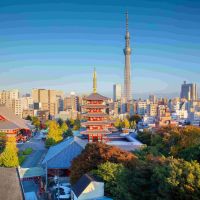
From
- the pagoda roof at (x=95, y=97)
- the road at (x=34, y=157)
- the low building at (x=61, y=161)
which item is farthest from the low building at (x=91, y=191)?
the pagoda roof at (x=95, y=97)

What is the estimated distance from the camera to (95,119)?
3384cm

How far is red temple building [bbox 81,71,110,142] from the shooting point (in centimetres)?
3331

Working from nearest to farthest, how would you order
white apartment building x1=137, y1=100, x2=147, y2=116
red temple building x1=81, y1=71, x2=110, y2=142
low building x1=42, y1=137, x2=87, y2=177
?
low building x1=42, y1=137, x2=87, y2=177
red temple building x1=81, y1=71, x2=110, y2=142
white apartment building x1=137, y1=100, x2=147, y2=116

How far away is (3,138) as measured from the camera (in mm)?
36781

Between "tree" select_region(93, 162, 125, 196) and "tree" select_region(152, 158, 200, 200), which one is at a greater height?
"tree" select_region(152, 158, 200, 200)

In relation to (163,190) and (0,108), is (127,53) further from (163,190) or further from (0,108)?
(163,190)

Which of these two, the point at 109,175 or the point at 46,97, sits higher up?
the point at 46,97

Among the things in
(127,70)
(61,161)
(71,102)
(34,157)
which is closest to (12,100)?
(71,102)

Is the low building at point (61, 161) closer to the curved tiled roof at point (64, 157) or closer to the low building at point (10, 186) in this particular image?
the curved tiled roof at point (64, 157)

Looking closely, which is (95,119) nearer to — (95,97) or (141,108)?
(95,97)

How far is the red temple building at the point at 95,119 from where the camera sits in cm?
3331

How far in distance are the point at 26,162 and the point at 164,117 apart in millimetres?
25425

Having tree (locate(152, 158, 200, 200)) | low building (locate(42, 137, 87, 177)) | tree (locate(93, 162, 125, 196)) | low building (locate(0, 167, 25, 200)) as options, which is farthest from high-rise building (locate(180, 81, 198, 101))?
tree (locate(152, 158, 200, 200))

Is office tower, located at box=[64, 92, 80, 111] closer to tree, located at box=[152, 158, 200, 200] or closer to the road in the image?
the road
